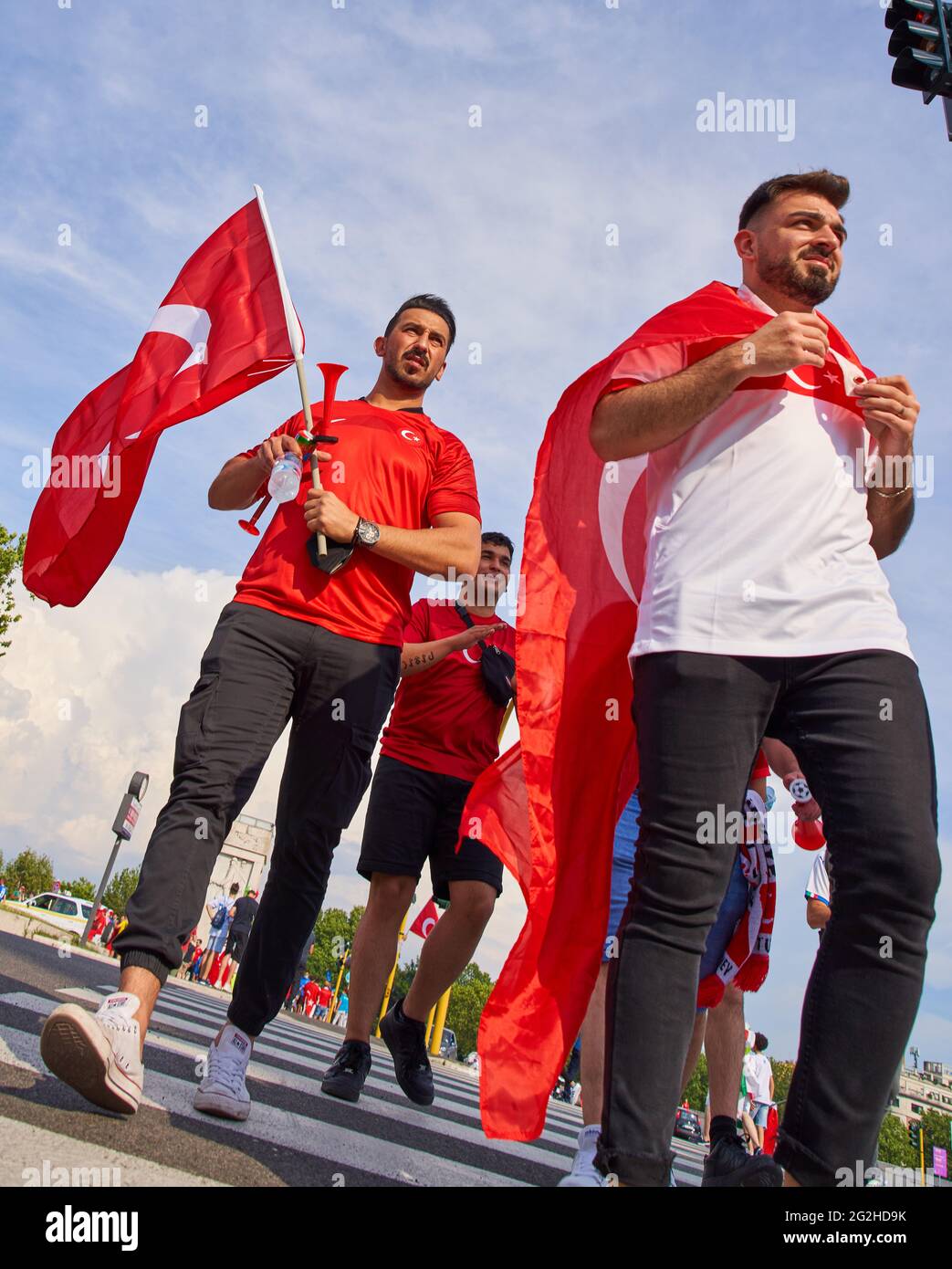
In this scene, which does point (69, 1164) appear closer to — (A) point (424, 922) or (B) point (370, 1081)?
(B) point (370, 1081)

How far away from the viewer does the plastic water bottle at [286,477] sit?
3.56 m

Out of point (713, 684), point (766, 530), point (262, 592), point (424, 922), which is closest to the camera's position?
point (713, 684)

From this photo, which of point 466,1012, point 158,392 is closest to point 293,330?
point 158,392

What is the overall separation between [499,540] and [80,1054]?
3979 millimetres

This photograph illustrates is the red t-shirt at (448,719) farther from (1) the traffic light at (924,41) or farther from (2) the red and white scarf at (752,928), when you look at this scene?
(1) the traffic light at (924,41)

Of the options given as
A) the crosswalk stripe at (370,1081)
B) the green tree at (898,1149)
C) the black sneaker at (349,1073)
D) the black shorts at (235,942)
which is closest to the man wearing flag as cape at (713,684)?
the black sneaker at (349,1073)

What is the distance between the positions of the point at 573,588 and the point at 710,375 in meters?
0.87

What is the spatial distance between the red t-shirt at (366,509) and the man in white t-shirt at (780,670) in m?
1.18

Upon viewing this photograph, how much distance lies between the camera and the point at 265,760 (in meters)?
3.21

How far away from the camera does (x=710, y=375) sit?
2.44 m

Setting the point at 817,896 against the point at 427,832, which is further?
the point at 817,896

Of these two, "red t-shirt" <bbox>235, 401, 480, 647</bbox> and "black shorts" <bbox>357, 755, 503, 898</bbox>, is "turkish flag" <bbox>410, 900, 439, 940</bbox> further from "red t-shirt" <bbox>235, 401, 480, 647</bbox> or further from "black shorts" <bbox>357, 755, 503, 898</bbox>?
"red t-shirt" <bbox>235, 401, 480, 647</bbox>

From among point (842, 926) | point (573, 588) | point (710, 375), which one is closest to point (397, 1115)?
point (573, 588)

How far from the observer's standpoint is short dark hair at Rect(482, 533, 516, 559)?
Result: 5.79 m
